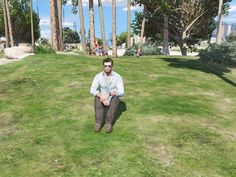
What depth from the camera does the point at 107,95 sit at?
8.79 meters

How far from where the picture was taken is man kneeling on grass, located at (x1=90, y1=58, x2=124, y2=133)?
8836 mm

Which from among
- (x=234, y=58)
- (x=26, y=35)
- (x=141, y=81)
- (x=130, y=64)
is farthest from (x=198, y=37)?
(x=26, y=35)

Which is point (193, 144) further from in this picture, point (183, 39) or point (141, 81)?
point (183, 39)

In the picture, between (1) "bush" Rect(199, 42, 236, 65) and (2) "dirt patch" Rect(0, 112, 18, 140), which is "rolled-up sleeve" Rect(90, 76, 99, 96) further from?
(1) "bush" Rect(199, 42, 236, 65)

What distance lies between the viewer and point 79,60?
19438 millimetres

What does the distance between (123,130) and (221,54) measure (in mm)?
15705

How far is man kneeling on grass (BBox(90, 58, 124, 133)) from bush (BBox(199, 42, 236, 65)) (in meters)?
14.4

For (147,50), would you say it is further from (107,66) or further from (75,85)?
(107,66)

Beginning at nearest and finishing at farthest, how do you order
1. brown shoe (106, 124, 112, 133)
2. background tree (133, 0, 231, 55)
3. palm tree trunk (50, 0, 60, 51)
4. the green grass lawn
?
the green grass lawn < brown shoe (106, 124, 112, 133) < palm tree trunk (50, 0, 60, 51) < background tree (133, 0, 231, 55)

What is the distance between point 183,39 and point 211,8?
4.09 m

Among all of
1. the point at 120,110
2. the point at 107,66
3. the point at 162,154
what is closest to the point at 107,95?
the point at 107,66

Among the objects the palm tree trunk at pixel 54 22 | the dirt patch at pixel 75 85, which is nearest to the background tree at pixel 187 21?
the palm tree trunk at pixel 54 22

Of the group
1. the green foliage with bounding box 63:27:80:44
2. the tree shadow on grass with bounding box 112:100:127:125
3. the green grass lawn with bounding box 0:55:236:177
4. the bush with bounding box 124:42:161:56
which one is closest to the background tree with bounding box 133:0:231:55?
the bush with bounding box 124:42:161:56

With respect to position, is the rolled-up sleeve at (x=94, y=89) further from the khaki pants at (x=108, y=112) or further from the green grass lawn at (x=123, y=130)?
the green grass lawn at (x=123, y=130)
